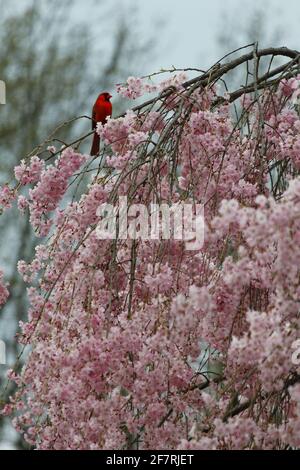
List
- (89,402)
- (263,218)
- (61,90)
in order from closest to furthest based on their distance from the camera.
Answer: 1. (263,218)
2. (89,402)
3. (61,90)

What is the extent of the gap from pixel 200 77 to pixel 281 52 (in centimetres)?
45

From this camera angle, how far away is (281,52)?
3.71m

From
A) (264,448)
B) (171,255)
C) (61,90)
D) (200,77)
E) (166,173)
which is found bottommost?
(264,448)

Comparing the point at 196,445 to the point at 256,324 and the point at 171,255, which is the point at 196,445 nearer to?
the point at 256,324

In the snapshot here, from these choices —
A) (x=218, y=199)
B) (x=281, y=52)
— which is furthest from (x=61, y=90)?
(x=218, y=199)

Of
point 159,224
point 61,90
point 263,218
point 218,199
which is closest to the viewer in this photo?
point 263,218
